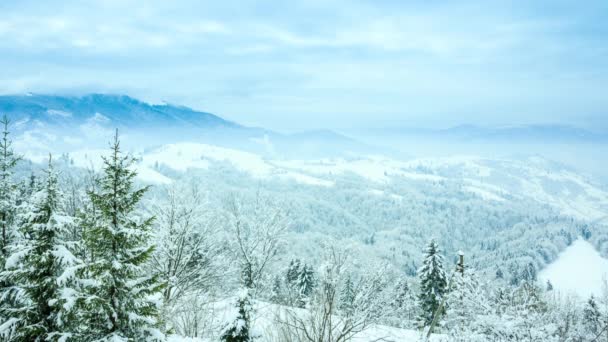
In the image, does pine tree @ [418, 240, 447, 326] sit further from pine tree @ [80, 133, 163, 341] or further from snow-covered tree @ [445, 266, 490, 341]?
pine tree @ [80, 133, 163, 341]

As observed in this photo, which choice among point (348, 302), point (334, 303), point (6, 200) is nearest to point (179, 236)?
point (6, 200)

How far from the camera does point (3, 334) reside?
30.0 feet

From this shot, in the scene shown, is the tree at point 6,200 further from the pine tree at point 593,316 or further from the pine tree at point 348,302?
the pine tree at point 593,316

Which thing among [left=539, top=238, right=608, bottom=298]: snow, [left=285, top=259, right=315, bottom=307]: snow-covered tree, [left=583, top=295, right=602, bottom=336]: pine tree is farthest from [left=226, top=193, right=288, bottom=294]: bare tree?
[left=539, top=238, right=608, bottom=298]: snow

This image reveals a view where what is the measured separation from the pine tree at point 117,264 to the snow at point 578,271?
130947mm

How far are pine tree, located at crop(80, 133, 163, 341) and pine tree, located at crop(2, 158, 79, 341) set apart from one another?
3.40 ft

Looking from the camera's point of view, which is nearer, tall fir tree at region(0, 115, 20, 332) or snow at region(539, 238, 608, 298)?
tall fir tree at region(0, 115, 20, 332)

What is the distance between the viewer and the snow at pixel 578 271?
121363mm

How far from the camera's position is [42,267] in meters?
9.23

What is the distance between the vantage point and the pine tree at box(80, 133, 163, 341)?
8.23 metres

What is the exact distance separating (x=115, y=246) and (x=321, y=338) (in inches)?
274

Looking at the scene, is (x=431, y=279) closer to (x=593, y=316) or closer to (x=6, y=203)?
(x=593, y=316)

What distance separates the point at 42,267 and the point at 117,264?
2.60 meters

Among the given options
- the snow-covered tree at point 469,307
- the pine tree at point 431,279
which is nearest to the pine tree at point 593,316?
the pine tree at point 431,279
